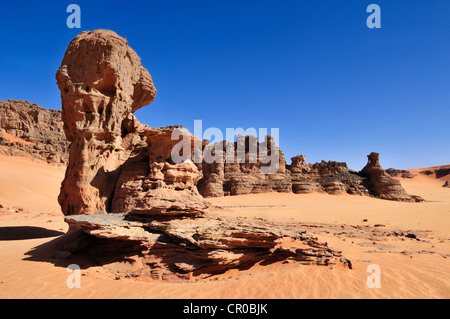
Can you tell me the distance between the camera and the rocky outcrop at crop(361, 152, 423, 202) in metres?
30.1

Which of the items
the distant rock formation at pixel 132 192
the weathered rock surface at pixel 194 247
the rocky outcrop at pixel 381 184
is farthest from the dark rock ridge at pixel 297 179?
the weathered rock surface at pixel 194 247

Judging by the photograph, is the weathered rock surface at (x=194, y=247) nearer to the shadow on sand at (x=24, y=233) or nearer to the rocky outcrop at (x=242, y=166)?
the shadow on sand at (x=24, y=233)

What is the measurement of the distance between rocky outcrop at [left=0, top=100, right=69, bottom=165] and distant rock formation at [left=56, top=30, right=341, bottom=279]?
1520 inches

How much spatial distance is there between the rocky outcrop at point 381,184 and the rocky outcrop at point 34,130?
49520 mm

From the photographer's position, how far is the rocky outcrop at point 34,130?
4341 cm

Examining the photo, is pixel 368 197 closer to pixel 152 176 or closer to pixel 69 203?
pixel 152 176

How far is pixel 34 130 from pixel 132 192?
50.5 meters

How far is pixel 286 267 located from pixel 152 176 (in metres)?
5.89

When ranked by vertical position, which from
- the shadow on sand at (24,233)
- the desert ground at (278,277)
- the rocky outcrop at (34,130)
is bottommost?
the shadow on sand at (24,233)

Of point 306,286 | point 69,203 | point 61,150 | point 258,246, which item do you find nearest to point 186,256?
point 258,246

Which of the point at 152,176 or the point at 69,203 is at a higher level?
the point at 152,176

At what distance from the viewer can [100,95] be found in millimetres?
11734
